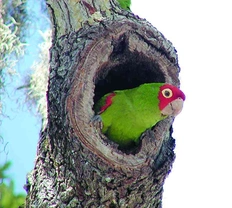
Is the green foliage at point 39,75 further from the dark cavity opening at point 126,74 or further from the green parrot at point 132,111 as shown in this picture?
the green parrot at point 132,111

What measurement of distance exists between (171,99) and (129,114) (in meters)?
0.34

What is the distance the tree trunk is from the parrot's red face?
0.09 meters

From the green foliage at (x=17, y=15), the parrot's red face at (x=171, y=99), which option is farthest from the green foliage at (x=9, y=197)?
the green foliage at (x=17, y=15)

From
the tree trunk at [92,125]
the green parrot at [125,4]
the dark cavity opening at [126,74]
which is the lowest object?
the tree trunk at [92,125]

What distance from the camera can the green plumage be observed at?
285cm

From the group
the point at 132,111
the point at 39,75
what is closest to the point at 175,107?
the point at 132,111

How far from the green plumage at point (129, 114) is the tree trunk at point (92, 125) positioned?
122 millimetres

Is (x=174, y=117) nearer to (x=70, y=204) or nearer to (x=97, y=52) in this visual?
(x=97, y=52)

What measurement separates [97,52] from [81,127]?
1.46 feet

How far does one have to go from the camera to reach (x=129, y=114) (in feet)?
9.64

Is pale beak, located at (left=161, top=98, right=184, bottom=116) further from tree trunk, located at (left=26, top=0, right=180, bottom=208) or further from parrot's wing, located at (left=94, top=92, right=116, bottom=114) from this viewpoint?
parrot's wing, located at (left=94, top=92, right=116, bottom=114)

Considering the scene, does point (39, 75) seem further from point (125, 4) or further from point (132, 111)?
point (132, 111)

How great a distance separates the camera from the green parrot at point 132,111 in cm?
280

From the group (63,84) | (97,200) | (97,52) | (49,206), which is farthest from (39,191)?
(97,52)
